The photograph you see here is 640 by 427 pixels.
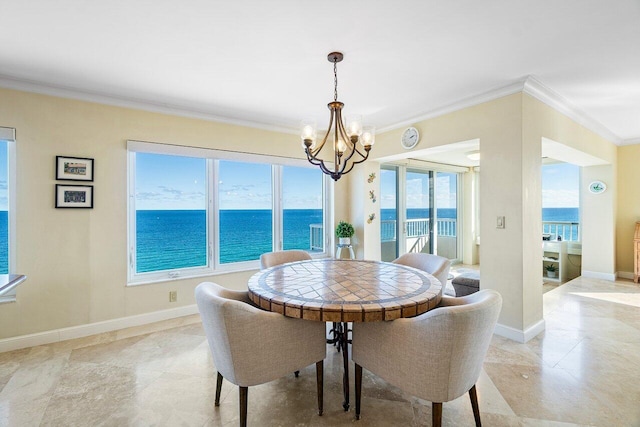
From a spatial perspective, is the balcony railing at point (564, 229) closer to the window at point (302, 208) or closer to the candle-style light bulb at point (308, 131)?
the window at point (302, 208)

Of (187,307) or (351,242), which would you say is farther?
(351,242)

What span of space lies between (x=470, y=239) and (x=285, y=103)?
5.15m

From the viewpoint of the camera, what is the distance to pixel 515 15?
1.83 metres

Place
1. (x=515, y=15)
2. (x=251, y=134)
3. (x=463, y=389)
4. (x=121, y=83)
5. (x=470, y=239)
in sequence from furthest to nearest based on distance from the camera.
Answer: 1. (x=470, y=239)
2. (x=251, y=134)
3. (x=121, y=83)
4. (x=515, y=15)
5. (x=463, y=389)

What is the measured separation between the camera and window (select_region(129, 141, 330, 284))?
3.45m

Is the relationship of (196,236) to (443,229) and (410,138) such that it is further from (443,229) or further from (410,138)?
(443,229)

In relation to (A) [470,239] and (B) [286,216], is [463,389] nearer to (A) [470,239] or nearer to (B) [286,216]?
(B) [286,216]

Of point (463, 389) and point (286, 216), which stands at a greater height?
point (286, 216)

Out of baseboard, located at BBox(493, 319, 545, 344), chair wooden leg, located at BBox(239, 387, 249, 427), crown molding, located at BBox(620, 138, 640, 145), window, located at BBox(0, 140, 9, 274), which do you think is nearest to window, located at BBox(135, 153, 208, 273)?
window, located at BBox(0, 140, 9, 274)

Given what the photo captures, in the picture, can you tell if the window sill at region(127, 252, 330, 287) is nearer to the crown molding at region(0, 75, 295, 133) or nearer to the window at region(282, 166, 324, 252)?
the window at region(282, 166, 324, 252)

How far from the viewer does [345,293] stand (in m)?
1.84

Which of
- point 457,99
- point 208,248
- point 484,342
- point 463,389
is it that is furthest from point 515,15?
point 208,248

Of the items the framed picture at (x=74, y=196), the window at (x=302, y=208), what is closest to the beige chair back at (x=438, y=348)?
the window at (x=302, y=208)

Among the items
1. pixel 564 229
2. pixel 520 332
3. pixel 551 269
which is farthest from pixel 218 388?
pixel 564 229
